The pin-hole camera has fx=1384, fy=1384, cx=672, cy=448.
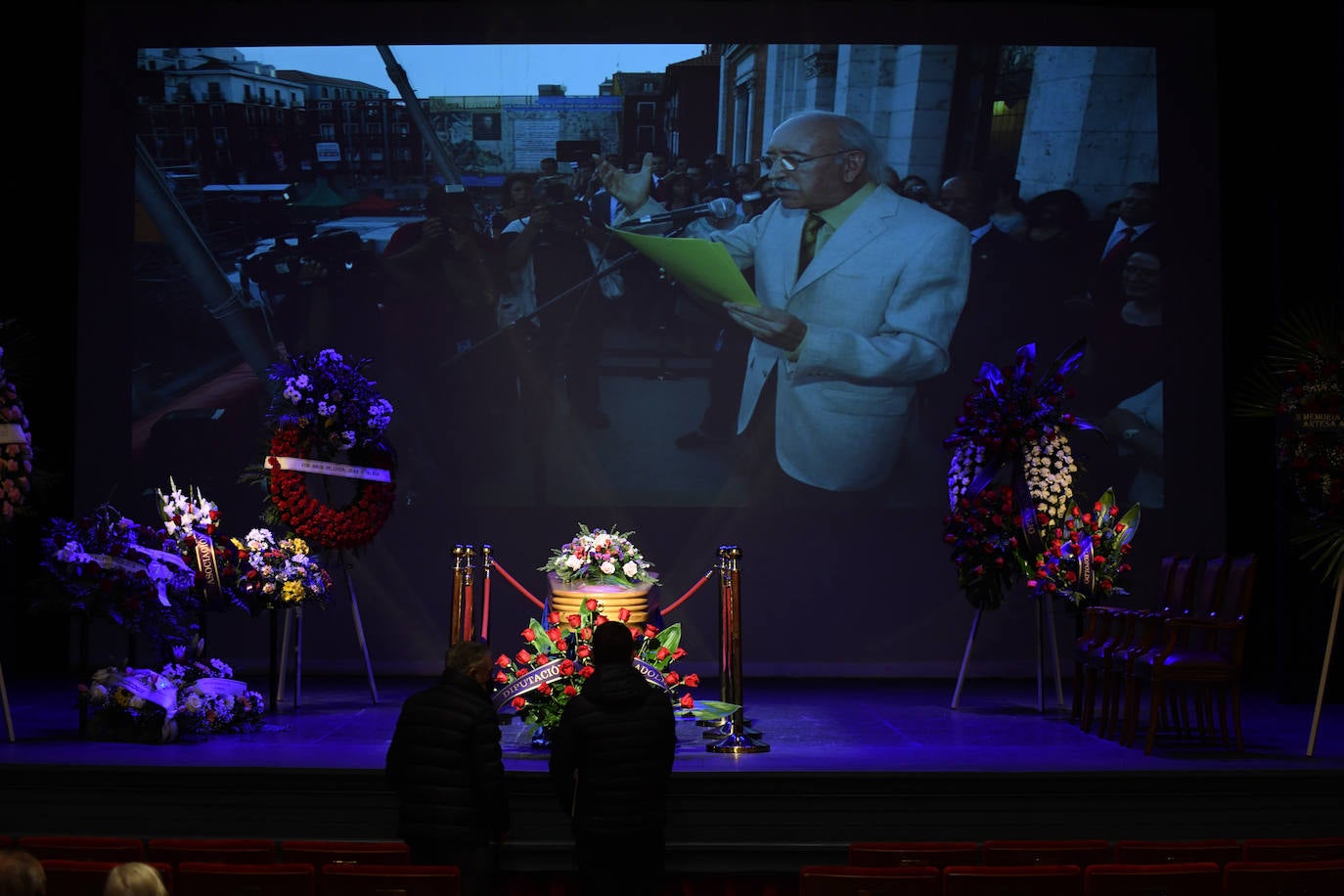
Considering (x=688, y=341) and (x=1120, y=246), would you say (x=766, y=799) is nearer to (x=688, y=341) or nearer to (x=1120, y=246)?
(x=688, y=341)

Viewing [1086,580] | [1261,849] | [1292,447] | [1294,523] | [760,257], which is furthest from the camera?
[760,257]

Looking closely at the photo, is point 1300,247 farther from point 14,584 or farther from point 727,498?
point 14,584

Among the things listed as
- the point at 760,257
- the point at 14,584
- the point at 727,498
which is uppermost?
the point at 760,257

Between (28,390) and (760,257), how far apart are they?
Answer: 544 cm

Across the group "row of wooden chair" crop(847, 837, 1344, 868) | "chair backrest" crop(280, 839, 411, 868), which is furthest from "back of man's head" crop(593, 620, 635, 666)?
"row of wooden chair" crop(847, 837, 1344, 868)

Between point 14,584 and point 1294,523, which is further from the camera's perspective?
point 14,584

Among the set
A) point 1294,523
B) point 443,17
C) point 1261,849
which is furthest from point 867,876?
point 443,17

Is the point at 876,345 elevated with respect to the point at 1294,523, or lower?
elevated

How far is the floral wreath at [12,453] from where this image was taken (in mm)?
6945

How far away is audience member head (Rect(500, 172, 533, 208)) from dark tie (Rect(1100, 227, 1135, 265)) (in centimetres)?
419

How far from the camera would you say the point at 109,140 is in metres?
10.0

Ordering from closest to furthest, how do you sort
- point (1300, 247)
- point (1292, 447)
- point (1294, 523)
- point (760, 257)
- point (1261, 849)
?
point (1261, 849), point (1292, 447), point (1294, 523), point (1300, 247), point (760, 257)

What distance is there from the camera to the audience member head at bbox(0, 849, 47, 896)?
110 inches

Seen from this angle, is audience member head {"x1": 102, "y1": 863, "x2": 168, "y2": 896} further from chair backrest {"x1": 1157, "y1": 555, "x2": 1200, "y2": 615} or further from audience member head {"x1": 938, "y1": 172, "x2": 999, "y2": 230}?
audience member head {"x1": 938, "y1": 172, "x2": 999, "y2": 230}
